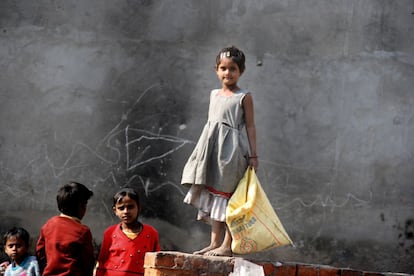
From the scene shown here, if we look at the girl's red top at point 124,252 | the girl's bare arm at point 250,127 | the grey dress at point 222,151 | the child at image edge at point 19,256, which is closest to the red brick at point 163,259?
the grey dress at point 222,151

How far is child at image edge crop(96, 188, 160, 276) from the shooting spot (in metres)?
5.80

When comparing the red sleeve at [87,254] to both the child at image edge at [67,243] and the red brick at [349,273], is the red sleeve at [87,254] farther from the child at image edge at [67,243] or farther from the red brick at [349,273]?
the red brick at [349,273]

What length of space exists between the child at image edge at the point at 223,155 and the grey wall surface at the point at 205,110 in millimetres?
2753

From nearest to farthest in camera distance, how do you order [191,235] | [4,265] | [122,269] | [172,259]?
1. [172,259]
2. [122,269]
3. [4,265]
4. [191,235]

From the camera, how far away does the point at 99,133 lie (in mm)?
8289

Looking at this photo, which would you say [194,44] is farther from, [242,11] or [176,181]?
[176,181]

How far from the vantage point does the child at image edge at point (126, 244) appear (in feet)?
19.0

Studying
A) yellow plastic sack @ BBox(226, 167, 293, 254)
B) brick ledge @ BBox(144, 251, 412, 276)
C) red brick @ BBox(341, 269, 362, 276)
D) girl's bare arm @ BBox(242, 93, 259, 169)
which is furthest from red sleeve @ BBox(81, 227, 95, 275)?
red brick @ BBox(341, 269, 362, 276)

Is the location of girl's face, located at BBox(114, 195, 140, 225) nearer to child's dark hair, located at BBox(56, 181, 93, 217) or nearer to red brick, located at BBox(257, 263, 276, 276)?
child's dark hair, located at BBox(56, 181, 93, 217)

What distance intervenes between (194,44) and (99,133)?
4.41 feet

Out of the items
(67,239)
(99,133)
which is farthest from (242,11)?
(67,239)

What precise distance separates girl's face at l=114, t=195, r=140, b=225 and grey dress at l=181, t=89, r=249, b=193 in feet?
2.15

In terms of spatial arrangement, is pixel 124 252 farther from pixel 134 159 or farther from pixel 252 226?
pixel 134 159

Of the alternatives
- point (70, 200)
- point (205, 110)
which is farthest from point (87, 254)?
point (205, 110)
